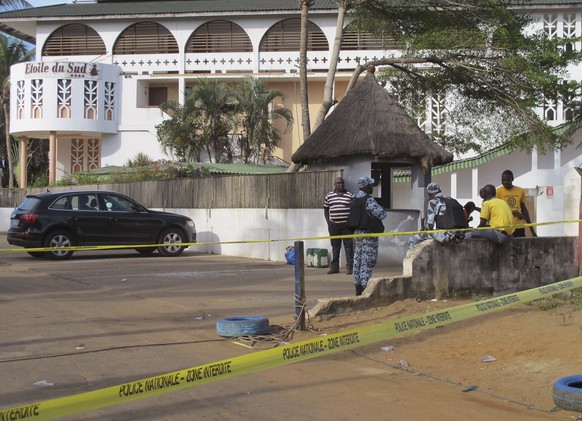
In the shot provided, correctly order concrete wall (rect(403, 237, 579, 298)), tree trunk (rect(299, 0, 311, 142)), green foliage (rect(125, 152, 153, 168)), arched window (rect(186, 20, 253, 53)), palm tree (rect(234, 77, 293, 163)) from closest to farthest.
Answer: concrete wall (rect(403, 237, 579, 298))
tree trunk (rect(299, 0, 311, 142))
palm tree (rect(234, 77, 293, 163))
green foliage (rect(125, 152, 153, 168))
arched window (rect(186, 20, 253, 53))

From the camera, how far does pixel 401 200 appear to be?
28.8 metres

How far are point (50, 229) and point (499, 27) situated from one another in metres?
11.4

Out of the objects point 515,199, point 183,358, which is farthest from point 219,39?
point 183,358

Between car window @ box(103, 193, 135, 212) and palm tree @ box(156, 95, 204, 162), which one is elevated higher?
palm tree @ box(156, 95, 204, 162)

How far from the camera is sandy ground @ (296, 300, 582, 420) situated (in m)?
6.38

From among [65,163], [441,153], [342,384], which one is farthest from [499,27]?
[65,163]

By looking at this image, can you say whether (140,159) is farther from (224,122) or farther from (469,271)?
(469,271)

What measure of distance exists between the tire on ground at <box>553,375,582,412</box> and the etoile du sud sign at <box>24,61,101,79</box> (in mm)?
36664

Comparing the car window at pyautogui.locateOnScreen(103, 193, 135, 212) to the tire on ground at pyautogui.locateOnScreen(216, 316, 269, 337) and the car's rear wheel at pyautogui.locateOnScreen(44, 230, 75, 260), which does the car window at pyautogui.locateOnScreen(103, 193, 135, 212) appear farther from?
the tire on ground at pyautogui.locateOnScreen(216, 316, 269, 337)

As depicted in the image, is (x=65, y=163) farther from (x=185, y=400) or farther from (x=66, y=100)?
(x=185, y=400)

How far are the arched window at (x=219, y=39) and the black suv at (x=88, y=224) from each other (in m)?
23.8

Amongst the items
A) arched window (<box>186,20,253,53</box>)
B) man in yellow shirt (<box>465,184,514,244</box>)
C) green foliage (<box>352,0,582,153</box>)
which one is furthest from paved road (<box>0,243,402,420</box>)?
arched window (<box>186,20,253,53</box>)

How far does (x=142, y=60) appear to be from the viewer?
41188mm

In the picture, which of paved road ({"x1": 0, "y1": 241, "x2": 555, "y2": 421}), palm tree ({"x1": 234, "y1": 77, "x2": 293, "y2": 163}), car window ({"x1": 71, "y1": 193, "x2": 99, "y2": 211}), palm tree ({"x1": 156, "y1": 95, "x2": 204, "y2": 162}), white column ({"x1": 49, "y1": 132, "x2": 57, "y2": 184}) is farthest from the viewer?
white column ({"x1": 49, "y1": 132, "x2": 57, "y2": 184})
